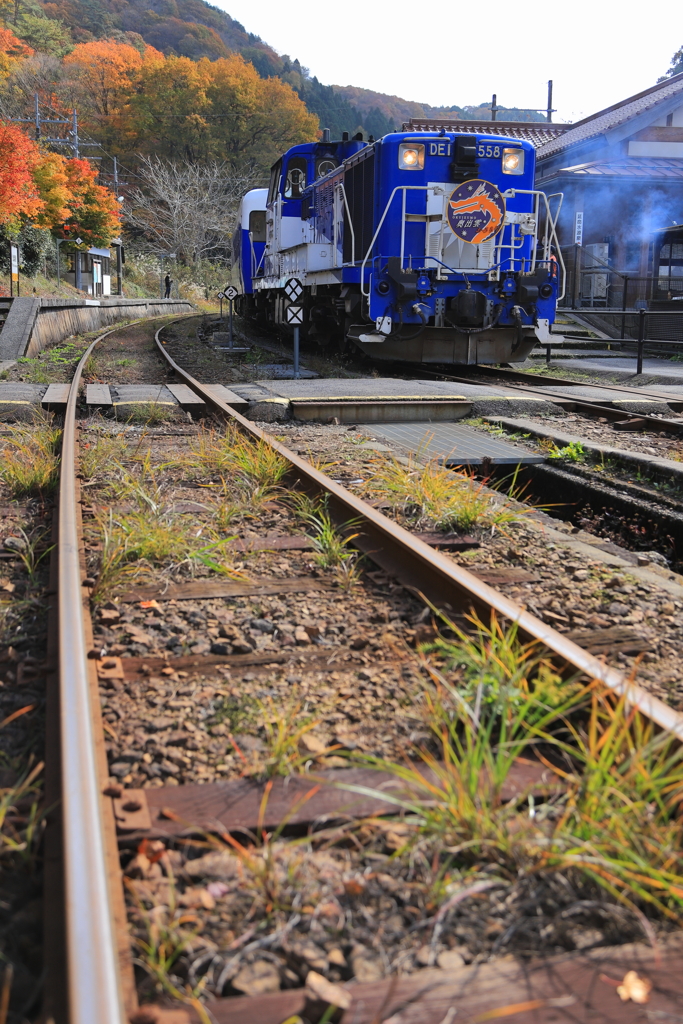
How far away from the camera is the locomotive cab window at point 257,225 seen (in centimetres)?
1973

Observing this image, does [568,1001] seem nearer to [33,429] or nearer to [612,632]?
[612,632]

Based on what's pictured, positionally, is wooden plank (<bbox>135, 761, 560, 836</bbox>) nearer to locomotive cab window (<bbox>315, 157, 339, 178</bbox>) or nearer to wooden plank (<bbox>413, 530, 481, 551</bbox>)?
wooden plank (<bbox>413, 530, 481, 551</bbox>)


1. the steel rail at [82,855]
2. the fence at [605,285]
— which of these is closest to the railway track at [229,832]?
the steel rail at [82,855]

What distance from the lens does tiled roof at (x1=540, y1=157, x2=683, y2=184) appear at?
20.6 metres

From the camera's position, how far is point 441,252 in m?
11.5

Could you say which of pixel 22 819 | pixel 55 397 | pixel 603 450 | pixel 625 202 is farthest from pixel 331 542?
pixel 625 202

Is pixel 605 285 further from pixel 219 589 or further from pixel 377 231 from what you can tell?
pixel 219 589

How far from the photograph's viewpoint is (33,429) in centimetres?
677

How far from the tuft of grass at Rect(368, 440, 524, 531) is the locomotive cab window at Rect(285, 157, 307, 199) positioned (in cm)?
1087

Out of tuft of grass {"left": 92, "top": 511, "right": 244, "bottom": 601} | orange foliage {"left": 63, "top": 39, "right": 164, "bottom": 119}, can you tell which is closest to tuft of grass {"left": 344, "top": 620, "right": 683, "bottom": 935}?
tuft of grass {"left": 92, "top": 511, "right": 244, "bottom": 601}

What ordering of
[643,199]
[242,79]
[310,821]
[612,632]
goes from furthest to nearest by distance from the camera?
[242,79] < [643,199] < [612,632] < [310,821]

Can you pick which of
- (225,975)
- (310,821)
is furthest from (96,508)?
(225,975)

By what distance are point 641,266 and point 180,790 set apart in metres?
22.4

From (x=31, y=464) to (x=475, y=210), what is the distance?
7971mm
